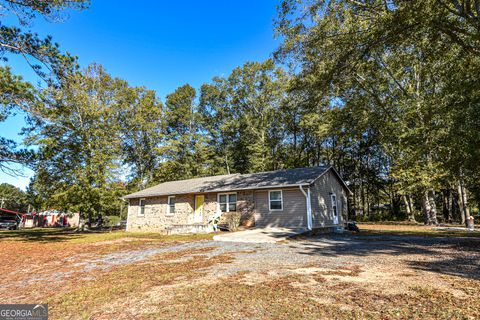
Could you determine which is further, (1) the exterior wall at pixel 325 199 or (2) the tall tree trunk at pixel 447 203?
(2) the tall tree trunk at pixel 447 203

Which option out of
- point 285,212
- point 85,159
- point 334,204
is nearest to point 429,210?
point 334,204

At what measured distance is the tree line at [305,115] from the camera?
10172 millimetres

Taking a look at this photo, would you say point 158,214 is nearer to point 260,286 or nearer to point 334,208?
point 334,208

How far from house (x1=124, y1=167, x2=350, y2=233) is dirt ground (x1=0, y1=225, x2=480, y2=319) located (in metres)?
7.17

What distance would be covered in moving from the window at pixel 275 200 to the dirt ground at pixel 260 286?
7.69m

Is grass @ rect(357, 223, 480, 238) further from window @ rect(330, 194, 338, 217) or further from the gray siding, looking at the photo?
the gray siding

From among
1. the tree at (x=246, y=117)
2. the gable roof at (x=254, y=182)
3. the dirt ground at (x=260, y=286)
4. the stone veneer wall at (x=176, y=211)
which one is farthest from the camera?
the tree at (x=246, y=117)

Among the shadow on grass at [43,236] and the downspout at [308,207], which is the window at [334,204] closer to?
the downspout at [308,207]

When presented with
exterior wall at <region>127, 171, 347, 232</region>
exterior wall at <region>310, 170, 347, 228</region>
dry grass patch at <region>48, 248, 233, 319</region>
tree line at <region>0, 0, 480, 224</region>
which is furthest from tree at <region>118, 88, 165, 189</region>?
dry grass patch at <region>48, 248, 233, 319</region>

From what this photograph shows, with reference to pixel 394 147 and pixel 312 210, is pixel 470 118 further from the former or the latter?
pixel 394 147

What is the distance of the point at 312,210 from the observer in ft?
47.2

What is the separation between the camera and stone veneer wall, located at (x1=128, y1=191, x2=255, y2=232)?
1647cm

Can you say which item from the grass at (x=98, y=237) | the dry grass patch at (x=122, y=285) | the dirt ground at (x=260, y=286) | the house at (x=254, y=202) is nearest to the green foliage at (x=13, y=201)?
the grass at (x=98, y=237)

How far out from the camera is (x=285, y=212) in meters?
14.9
